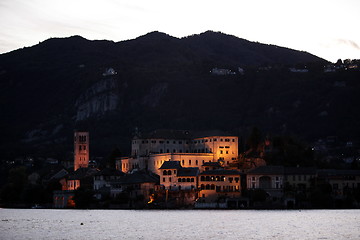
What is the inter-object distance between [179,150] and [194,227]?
72.4 metres

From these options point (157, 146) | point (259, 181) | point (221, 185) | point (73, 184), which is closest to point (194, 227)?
point (221, 185)

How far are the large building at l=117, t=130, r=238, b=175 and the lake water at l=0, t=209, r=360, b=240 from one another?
123 ft

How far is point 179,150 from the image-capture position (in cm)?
15912

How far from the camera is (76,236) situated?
2980 inches

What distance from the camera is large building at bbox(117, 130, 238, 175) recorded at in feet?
485

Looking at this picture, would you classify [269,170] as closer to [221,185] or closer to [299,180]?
[299,180]

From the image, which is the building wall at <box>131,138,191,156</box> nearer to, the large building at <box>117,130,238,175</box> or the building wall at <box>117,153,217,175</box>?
the large building at <box>117,130,238,175</box>

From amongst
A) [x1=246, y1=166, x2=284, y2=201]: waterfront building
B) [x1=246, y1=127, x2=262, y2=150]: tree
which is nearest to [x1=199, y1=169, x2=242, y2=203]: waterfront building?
[x1=246, y1=166, x2=284, y2=201]: waterfront building

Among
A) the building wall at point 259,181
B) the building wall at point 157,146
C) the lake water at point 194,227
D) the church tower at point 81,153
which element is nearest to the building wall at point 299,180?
the building wall at point 259,181

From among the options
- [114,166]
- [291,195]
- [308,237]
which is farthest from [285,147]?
[308,237]

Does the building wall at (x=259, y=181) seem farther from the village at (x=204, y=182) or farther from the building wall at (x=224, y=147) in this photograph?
the building wall at (x=224, y=147)

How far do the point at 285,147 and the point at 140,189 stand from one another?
30200 millimetres

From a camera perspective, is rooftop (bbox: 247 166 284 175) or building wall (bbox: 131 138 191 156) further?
building wall (bbox: 131 138 191 156)

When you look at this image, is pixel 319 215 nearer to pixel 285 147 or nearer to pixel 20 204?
pixel 285 147
